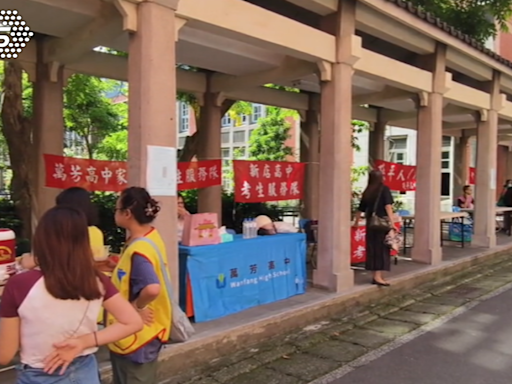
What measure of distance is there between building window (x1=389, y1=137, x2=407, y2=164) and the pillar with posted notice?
15.0 m

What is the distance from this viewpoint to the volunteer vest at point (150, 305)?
2508mm

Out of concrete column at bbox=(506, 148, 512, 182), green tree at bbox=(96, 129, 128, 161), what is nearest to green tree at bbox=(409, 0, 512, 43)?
green tree at bbox=(96, 129, 128, 161)

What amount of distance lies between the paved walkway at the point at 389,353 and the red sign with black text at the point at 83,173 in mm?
3342

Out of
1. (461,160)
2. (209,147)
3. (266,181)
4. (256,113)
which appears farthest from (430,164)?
(256,113)

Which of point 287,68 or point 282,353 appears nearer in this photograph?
point 282,353

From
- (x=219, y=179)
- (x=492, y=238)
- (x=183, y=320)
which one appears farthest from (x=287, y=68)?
(x=492, y=238)

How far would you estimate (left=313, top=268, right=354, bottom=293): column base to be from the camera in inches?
249

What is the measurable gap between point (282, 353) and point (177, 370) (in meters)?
1.12

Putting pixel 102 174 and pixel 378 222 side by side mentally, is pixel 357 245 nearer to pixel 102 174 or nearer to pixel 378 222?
pixel 378 222

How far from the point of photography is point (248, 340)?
4.84 meters

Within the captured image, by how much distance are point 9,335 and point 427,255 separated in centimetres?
763

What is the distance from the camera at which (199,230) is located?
5059 millimetres

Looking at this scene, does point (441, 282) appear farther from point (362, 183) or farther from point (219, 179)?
point (362, 183)

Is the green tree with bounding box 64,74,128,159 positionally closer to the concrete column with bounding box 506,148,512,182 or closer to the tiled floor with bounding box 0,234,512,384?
the tiled floor with bounding box 0,234,512,384
